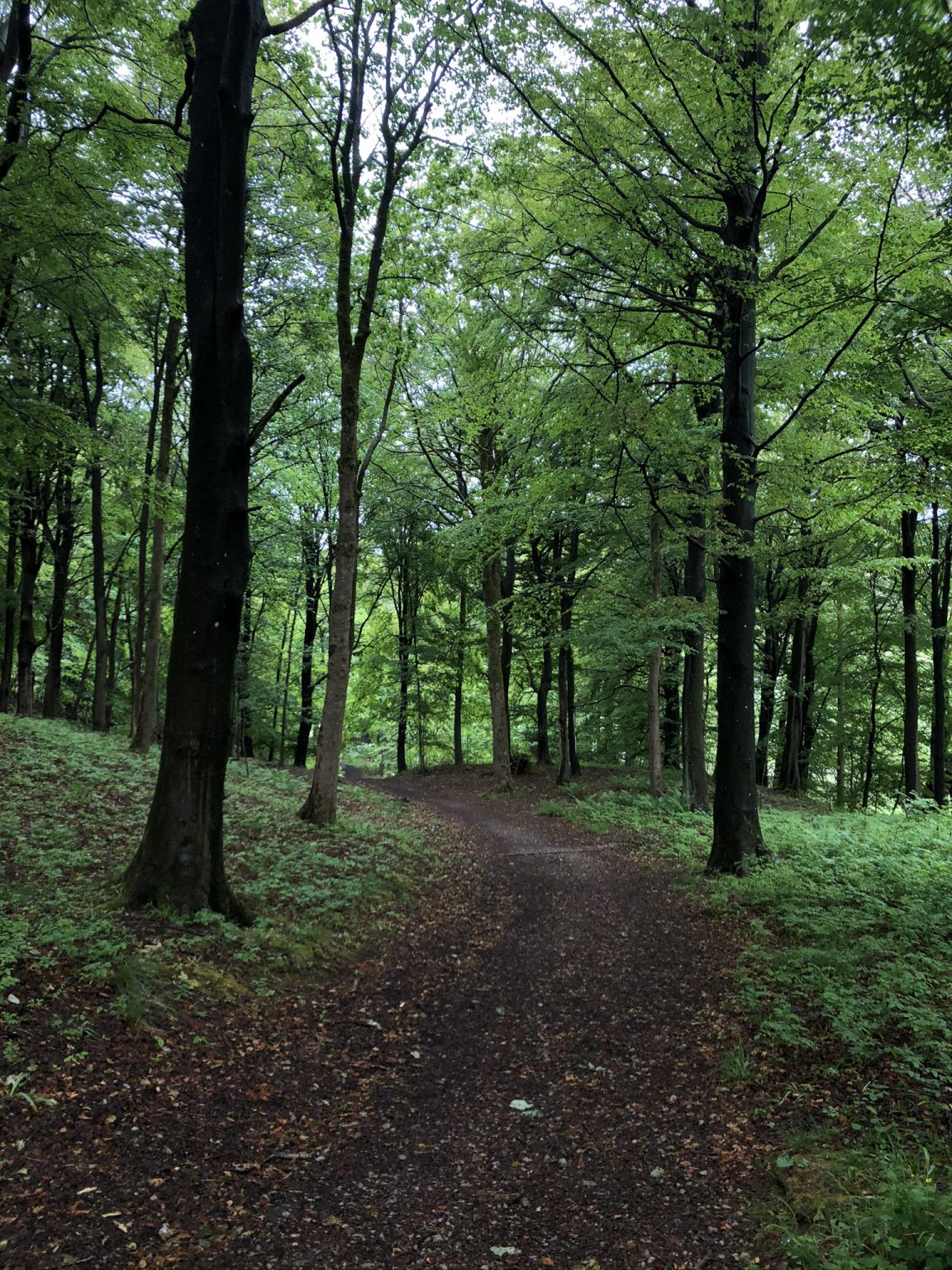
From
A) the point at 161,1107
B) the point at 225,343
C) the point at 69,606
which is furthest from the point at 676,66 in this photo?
the point at 69,606

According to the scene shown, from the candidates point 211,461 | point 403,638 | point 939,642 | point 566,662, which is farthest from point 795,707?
point 211,461

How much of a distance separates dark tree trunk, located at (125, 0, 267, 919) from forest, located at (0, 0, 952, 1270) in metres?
0.03

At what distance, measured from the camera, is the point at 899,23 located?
3820 millimetres

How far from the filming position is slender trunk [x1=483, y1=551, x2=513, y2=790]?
17906 millimetres

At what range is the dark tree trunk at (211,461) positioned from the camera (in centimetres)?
582

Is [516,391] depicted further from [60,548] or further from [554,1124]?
[60,548]

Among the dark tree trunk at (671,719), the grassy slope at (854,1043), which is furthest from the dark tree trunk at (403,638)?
the grassy slope at (854,1043)

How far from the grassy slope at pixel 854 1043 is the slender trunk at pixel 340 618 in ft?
17.9

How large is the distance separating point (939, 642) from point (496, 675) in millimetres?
11077

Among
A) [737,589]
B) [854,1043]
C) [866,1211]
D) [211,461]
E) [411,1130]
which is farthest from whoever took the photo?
[737,589]

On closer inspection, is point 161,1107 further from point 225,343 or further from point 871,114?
point 871,114

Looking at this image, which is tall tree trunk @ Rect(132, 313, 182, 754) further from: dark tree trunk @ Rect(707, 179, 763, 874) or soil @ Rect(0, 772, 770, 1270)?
dark tree trunk @ Rect(707, 179, 763, 874)

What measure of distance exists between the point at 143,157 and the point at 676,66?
733cm

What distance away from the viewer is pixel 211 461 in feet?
19.5
